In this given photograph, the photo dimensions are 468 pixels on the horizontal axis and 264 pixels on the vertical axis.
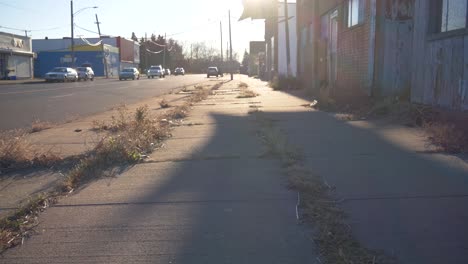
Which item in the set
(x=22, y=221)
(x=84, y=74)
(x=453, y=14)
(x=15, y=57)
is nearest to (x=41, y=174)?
(x=22, y=221)

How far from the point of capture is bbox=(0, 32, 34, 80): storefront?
5512 cm

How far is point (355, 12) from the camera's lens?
14.8 meters

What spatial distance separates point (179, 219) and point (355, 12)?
1227 cm

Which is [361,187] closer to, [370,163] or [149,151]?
[370,163]

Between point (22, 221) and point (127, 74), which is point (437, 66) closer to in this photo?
point (22, 221)

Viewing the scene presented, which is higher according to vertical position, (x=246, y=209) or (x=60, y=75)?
(x=60, y=75)

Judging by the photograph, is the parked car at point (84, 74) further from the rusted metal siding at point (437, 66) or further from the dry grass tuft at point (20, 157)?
the dry grass tuft at point (20, 157)

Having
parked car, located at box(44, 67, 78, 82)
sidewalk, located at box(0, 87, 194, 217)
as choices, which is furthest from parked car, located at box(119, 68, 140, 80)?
sidewalk, located at box(0, 87, 194, 217)

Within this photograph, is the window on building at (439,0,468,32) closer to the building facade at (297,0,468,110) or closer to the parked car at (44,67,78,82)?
the building facade at (297,0,468,110)

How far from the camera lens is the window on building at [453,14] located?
8250 mm

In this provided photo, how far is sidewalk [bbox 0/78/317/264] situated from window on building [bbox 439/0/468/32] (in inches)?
179

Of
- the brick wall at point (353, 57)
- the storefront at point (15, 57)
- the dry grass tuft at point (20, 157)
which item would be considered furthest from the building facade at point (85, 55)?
the dry grass tuft at point (20, 157)

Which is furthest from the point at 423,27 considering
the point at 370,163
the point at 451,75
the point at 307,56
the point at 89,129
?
the point at 307,56

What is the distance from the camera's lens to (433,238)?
3521mm
